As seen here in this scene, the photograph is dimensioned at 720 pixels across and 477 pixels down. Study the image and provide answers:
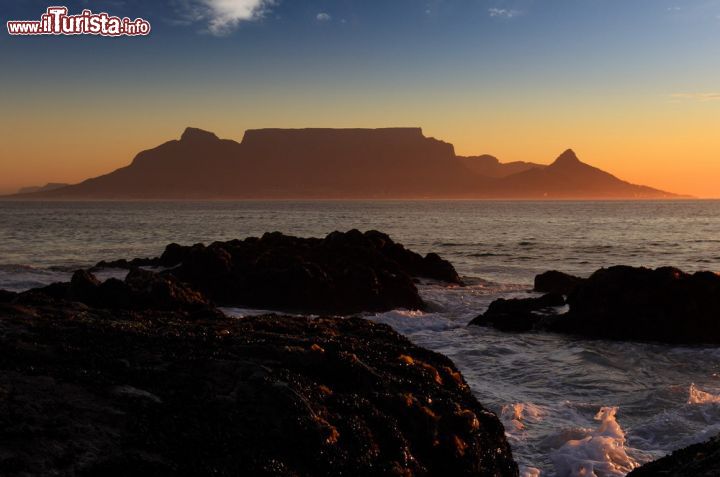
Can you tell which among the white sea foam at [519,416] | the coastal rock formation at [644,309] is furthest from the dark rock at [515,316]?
the white sea foam at [519,416]

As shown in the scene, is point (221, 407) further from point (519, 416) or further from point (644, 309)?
point (644, 309)

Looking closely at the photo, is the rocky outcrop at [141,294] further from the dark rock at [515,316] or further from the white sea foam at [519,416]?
the dark rock at [515,316]

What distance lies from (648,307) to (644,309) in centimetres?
13

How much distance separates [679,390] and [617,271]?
6.54 m

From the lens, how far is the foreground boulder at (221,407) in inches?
174

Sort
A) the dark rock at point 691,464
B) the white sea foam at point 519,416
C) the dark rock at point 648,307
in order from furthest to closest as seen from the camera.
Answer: the dark rock at point 648,307 → the white sea foam at point 519,416 → the dark rock at point 691,464

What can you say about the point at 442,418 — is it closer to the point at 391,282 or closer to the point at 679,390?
the point at 679,390

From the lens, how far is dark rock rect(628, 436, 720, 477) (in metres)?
4.86

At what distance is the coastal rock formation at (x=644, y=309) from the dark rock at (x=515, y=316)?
0.04 metres

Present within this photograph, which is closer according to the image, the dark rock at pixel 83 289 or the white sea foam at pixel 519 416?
the white sea foam at pixel 519 416

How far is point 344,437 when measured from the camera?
17.0 feet

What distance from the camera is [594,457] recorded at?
25.4 ft

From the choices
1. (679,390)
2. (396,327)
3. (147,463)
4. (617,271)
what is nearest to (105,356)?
(147,463)

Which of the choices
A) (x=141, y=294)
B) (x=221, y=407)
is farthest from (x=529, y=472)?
(x=141, y=294)
